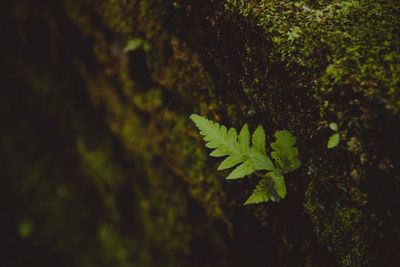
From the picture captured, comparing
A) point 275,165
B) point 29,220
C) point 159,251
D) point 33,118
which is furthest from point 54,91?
point 275,165

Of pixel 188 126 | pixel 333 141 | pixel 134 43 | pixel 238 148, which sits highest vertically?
pixel 134 43

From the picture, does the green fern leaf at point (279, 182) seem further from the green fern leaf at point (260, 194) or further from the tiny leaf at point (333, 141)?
the tiny leaf at point (333, 141)

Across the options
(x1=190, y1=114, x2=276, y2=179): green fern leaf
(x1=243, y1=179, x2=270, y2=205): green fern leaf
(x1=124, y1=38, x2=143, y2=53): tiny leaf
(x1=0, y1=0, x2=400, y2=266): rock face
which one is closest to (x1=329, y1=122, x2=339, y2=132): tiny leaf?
(x1=0, y1=0, x2=400, y2=266): rock face

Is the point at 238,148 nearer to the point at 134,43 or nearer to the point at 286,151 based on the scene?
the point at 286,151

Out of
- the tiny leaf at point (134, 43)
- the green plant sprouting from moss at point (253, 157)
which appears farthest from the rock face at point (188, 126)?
the green plant sprouting from moss at point (253, 157)

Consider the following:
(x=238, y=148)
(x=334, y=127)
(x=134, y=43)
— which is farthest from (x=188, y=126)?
(x=334, y=127)

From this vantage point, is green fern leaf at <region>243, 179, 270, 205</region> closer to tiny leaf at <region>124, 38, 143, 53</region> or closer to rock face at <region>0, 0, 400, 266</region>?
rock face at <region>0, 0, 400, 266</region>

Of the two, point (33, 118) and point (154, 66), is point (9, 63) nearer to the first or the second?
point (33, 118)
